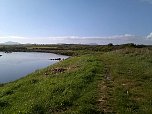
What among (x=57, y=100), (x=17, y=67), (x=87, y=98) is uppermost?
(x=87, y=98)

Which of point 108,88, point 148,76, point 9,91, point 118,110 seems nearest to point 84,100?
point 118,110

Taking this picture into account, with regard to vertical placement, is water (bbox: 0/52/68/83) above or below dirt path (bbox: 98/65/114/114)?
below

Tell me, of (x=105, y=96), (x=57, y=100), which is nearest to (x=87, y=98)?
(x=105, y=96)

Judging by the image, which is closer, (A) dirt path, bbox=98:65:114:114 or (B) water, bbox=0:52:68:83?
(A) dirt path, bbox=98:65:114:114

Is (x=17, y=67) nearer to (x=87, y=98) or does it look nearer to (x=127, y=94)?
(x=127, y=94)

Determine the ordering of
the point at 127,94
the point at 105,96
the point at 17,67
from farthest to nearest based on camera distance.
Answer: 1. the point at 17,67
2. the point at 127,94
3. the point at 105,96

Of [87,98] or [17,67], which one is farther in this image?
[17,67]

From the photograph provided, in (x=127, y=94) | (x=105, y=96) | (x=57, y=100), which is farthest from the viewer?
(x=127, y=94)

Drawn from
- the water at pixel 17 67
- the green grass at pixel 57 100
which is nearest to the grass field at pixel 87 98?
the green grass at pixel 57 100

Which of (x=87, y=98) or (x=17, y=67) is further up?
(x=87, y=98)

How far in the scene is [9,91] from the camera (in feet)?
82.1

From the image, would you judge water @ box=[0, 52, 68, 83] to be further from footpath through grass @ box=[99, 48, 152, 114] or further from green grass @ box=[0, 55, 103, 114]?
footpath through grass @ box=[99, 48, 152, 114]

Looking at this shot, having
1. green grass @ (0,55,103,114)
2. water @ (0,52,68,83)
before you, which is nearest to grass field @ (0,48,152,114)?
green grass @ (0,55,103,114)

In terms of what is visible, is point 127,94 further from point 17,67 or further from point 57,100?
point 17,67
